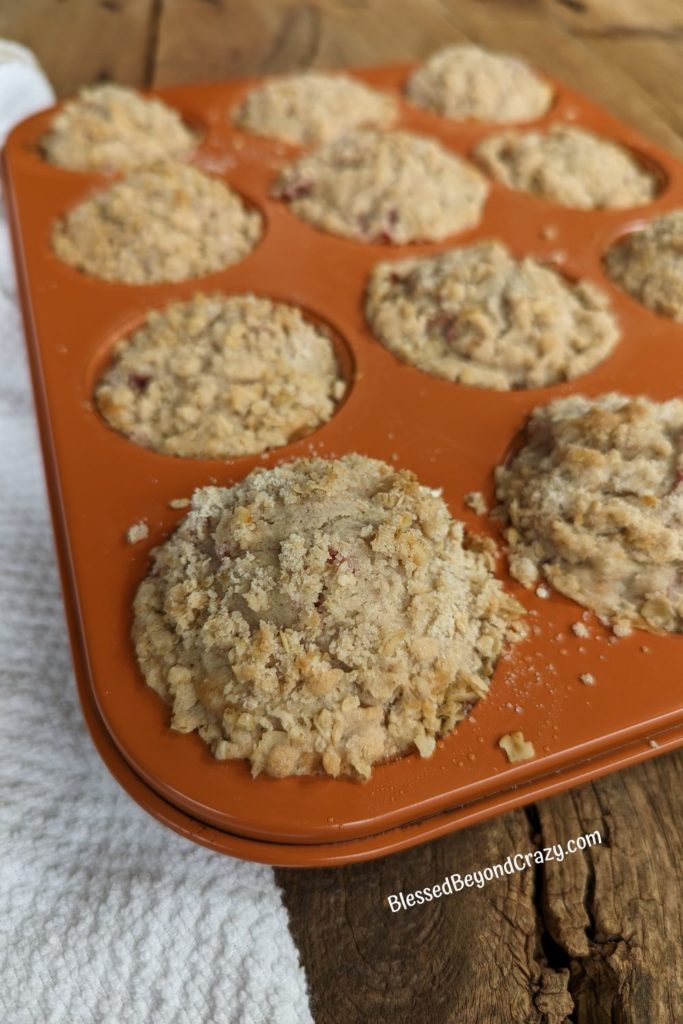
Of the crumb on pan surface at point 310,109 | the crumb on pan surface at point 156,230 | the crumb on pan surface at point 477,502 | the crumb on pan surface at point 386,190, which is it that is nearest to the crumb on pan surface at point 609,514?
the crumb on pan surface at point 477,502

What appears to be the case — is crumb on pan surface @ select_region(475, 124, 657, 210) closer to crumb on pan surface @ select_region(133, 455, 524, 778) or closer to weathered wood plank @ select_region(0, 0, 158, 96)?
crumb on pan surface @ select_region(133, 455, 524, 778)

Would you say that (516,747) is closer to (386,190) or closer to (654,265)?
(654,265)

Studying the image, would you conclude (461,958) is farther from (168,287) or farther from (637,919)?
(168,287)

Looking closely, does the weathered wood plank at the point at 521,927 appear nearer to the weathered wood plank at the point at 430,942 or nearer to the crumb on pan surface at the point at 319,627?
the weathered wood plank at the point at 430,942

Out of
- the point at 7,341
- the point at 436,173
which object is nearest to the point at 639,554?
the point at 436,173

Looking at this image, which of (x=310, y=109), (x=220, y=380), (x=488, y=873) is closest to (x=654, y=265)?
(x=220, y=380)
